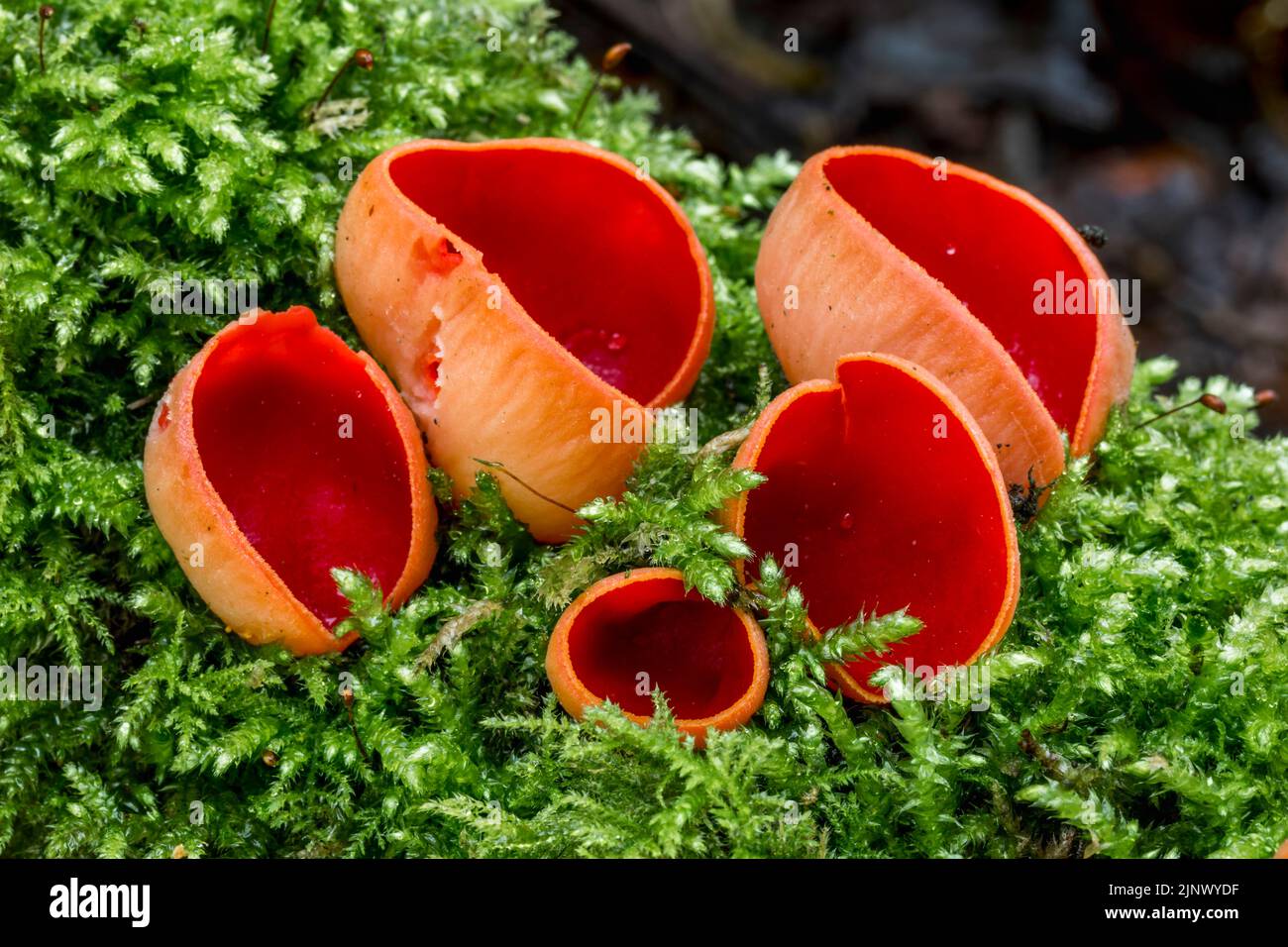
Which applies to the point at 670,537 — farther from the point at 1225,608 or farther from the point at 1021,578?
the point at 1225,608

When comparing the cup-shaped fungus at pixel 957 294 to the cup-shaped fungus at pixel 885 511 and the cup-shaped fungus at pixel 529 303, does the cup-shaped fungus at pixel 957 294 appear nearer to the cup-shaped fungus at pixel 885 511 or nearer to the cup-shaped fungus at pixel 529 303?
the cup-shaped fungus at pixel 885 511

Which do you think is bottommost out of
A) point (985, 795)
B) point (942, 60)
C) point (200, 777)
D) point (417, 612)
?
point (200, 777)

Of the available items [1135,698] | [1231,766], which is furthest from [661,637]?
[1231,766]

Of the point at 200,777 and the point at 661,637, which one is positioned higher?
the point at 661,637

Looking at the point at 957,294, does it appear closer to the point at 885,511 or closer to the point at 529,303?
the point at 885,511

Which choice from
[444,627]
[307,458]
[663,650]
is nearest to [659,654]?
[663,650]
